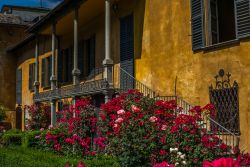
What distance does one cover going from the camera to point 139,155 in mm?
9094

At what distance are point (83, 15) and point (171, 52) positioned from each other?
22.8 feet

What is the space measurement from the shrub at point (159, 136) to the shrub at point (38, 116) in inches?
Answer: 480

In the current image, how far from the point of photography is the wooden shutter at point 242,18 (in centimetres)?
940

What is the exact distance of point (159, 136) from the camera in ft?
29.6

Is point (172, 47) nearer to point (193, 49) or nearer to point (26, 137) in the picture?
point (193, 49)

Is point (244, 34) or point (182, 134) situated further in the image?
point (244, 34)

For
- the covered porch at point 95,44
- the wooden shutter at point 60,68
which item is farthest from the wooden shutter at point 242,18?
the wooden shutter at point 60,68

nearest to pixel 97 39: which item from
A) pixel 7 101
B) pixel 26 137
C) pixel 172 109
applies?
pixel 26 137

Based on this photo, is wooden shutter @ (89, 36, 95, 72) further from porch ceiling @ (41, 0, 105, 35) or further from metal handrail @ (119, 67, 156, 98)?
metal handrail @ (119, 67, 156, 98)

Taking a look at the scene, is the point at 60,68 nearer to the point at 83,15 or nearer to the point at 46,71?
the point at 46,71

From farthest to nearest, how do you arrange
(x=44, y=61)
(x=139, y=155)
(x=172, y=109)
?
(x=44, y=61) → (x=172, y=109) → (x=139, y=155)

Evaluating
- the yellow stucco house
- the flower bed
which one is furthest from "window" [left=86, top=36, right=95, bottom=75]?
the flower bed

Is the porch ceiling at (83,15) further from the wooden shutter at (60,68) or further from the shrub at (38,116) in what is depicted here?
the shrub at (38,116)

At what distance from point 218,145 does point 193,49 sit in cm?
356
